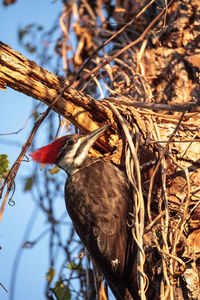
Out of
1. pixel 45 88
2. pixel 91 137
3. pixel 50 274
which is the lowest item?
pixel 50 274

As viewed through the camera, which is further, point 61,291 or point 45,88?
point 61,291

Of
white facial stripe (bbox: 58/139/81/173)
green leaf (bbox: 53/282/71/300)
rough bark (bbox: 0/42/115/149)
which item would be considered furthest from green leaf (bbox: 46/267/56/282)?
rough bark (bbox: 0/42/115/149)

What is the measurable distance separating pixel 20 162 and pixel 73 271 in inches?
47.5

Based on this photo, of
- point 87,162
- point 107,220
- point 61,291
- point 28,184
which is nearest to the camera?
point 107,220

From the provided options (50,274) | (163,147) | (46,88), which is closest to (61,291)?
(50,274)

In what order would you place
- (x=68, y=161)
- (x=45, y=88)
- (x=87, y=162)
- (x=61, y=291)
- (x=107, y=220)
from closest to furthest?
1. (x=45, y=88)
2. (x=107, y=220)
3. (x=87, y=162)
4. (x=68, y=161)
5. (x=61, y=291)

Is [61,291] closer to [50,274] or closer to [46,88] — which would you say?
[50,274]

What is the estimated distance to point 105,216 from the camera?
2.35 m

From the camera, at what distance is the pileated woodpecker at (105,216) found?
231 cm

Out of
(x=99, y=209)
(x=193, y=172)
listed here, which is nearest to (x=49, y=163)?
(x=99, y=209)

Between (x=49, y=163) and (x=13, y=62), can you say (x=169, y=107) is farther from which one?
(x=49, y=163)

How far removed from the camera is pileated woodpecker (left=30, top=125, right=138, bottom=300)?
2311mm

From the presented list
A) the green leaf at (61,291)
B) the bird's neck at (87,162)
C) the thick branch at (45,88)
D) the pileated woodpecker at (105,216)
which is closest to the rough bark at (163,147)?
the thick branch at (45,88)

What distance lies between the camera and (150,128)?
2.44 m
